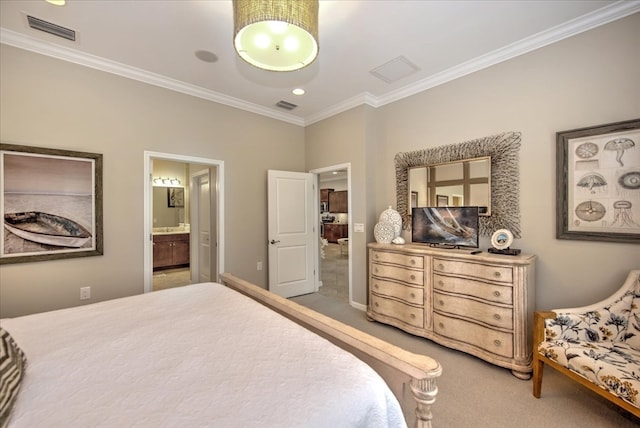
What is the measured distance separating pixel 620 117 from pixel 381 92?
2.27m

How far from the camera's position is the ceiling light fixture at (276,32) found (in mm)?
1327

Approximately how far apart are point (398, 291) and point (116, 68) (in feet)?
12.8

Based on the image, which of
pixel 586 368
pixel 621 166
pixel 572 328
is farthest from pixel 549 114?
pixel 586 368

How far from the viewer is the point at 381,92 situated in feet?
11.5

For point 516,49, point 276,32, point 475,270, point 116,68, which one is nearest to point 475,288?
point 475,270

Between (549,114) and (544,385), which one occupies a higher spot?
(549,114)

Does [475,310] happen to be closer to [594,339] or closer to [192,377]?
[594,339]

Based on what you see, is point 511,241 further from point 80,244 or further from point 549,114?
point 80,244

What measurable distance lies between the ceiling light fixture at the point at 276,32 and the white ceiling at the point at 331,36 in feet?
2.27

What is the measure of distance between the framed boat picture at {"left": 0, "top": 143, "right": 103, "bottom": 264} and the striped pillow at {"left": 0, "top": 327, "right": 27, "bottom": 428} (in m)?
1.94

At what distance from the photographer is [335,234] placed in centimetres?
1088

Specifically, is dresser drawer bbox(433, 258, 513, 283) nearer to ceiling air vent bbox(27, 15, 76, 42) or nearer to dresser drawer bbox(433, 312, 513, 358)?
dresser drawer bbox(433, 312, 513, 358)

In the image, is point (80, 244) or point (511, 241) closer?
point (511, 241)

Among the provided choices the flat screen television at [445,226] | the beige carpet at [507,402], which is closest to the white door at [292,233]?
the flat screen television at [445,226]
